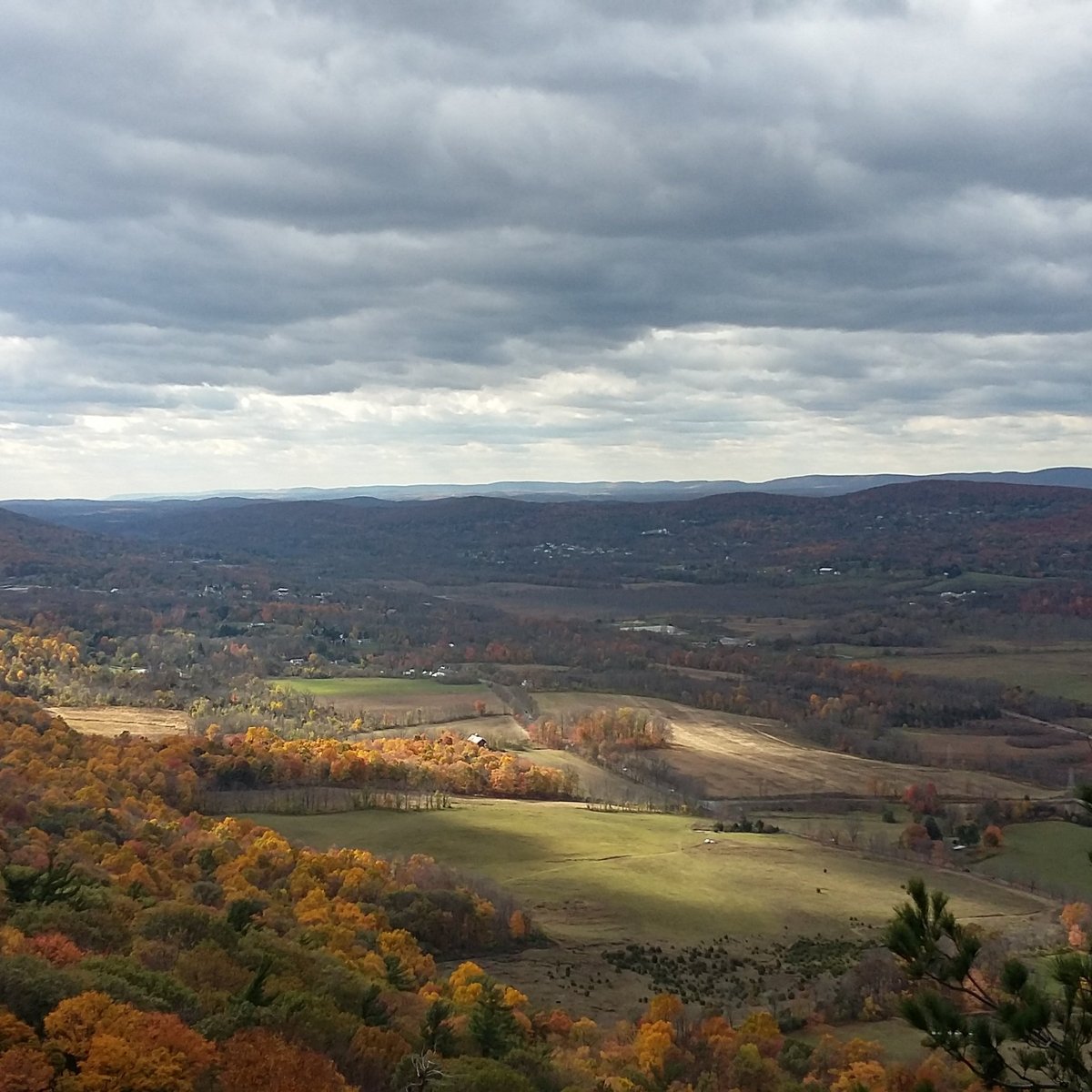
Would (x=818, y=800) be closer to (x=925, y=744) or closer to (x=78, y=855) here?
(x=925, y=744)

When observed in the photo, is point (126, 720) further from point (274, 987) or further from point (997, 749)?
point (997, 749)

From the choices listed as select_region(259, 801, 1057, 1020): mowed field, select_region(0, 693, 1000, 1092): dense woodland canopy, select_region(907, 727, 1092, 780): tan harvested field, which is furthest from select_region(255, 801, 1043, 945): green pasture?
select_region(907, 727, 1092, 780): tan harvested field

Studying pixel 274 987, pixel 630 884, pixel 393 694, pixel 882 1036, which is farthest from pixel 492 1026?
pixel 393 694

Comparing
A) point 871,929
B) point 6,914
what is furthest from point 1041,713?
point 6,914

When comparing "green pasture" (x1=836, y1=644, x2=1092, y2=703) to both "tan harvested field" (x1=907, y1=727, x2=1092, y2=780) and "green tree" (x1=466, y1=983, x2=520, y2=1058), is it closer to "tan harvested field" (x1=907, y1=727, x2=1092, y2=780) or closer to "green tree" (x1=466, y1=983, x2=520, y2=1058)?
"tan harvested field" (x1=907, y1=727, x2=1092, y2=780)

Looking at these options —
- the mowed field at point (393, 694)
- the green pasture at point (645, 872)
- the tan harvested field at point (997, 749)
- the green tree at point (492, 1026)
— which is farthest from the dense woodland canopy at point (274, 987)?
the tan harvested field at point (997, 749)
